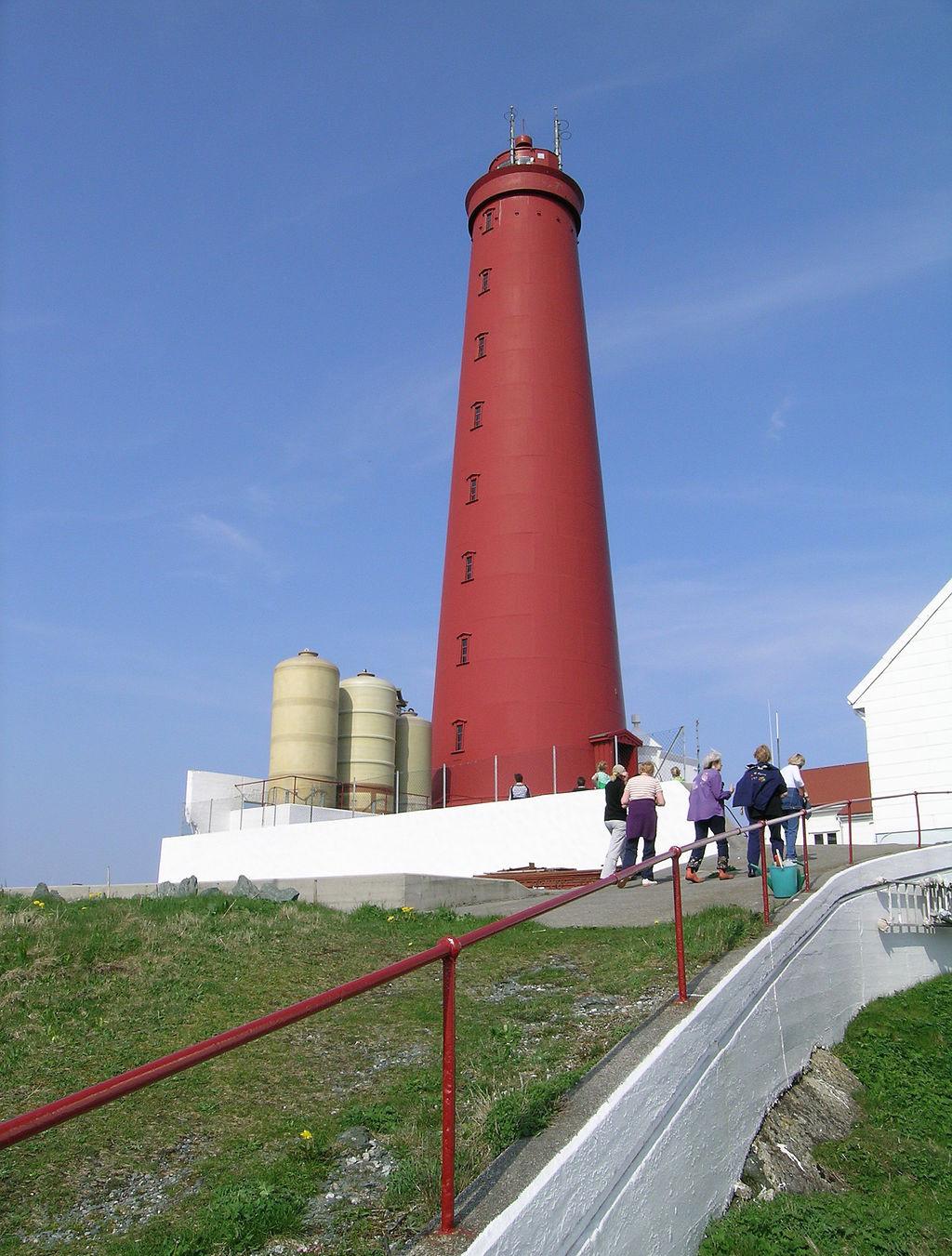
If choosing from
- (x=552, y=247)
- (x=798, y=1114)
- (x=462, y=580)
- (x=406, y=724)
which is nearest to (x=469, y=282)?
(x=552, y=247)

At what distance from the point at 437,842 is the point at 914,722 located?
8.93 metres

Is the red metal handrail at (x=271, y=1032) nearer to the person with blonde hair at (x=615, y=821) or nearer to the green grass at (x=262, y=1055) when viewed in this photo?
the green grass at (x=262, y=1055)

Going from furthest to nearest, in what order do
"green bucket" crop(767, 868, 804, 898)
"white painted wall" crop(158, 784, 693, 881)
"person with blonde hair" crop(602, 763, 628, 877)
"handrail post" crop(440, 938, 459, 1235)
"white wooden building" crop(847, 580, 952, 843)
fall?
"white painted wall" crop(158, 784, 693, 881) < "white wooden building" crop(847, 580, 952, 843) < "person with blonde hair" crop(602, 763, 628, 877) < "green bucket" crop(767, 868, 804, 898) < "handrail post" crop(440, 938, 459, 1235)

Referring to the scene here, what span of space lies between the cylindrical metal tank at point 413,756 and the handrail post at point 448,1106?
24.0m

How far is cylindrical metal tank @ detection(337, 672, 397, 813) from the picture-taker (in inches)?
1097

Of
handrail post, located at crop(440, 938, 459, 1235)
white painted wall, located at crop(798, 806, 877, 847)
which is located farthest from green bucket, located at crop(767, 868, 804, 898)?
white painted wall, located at crop(798, 806, 877, 847)

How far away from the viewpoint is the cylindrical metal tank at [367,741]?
27875mm

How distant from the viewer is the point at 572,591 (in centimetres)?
2375

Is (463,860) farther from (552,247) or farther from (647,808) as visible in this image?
(552,247)

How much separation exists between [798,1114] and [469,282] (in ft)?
74.5

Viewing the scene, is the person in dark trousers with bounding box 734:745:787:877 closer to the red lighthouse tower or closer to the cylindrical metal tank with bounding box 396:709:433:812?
the red lighthouse tower

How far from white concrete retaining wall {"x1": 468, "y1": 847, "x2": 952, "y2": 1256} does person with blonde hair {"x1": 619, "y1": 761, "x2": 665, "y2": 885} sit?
2.57 metres

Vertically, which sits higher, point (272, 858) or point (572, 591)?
point (572, 591)

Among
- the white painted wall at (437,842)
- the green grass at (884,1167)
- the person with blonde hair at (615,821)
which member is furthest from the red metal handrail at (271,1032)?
the white painted wall at (437,842)
